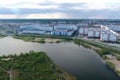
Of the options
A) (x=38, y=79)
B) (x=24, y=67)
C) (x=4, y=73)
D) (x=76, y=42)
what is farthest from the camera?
(x=76, y=42)

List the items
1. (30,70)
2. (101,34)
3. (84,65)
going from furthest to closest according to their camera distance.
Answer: (101,34) → (84,65) → (30,70)

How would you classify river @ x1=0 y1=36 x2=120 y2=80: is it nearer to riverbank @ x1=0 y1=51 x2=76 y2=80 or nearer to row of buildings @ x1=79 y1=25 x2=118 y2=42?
riverbank @ x1=0 y1=51 x2=76 y2=80

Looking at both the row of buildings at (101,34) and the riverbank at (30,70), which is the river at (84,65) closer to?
the riverbank at (30,70)

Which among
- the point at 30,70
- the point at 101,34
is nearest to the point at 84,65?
the point at 30,70

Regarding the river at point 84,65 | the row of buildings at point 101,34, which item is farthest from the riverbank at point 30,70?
the row of buildings at point 101,34

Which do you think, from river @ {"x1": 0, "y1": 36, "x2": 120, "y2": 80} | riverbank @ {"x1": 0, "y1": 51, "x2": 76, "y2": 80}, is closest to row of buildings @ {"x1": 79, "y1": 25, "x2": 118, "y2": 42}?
river @ {"x1": 0, "y1": 36, "x2": 120, "y2": 80}

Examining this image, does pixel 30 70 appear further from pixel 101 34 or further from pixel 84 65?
pixel 101 34

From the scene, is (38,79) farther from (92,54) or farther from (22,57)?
(92,54)

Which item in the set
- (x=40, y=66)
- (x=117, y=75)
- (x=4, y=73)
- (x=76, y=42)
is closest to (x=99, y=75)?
(x=117, y=75)
